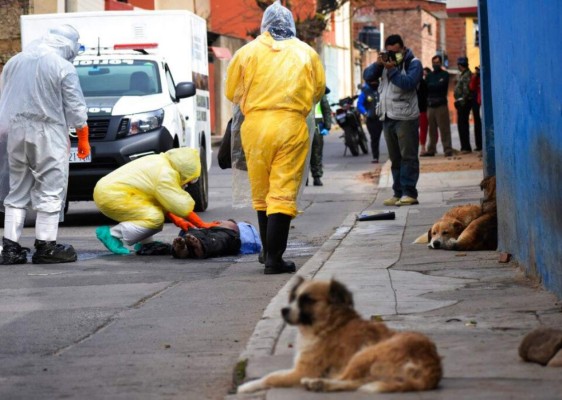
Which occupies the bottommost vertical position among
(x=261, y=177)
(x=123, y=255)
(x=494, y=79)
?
(x=123, y=255)

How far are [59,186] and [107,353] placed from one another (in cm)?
512

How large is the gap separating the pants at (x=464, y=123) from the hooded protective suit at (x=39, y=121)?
1786 centimetres

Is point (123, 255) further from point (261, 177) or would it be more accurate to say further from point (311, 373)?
point (311, 373)

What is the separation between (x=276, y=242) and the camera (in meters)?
10.2

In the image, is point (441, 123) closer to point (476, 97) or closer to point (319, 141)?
point (476, 97)

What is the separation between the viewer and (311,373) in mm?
5625

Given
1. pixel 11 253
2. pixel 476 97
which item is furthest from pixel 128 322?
pixel 476 97

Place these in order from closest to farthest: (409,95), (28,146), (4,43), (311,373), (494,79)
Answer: (311,373), (494,79), (28,146), (409,95), (4,43)

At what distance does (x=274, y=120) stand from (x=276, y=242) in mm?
942

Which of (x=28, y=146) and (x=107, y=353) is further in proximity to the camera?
(x=28, y=146)

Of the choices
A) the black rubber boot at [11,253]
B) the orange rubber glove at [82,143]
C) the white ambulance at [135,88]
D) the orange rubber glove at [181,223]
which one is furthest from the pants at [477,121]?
the black rubber boot at [11,253]

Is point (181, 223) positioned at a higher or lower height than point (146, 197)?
lower

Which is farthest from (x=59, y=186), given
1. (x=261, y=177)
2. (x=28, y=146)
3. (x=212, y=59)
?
(x=212, y=59)

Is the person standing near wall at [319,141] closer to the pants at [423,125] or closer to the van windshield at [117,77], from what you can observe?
the van windshield at [117,77]
